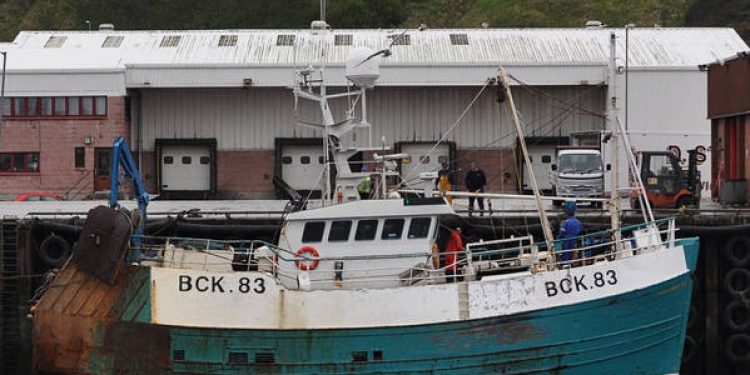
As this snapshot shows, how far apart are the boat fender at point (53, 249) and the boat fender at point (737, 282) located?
1353cm

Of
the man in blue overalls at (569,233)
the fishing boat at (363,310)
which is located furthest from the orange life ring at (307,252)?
the man in blue overalls at (569,233)

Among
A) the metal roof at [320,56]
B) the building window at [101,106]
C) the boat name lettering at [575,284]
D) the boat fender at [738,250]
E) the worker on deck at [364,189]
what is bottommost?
the boat name lettering at [575,284]

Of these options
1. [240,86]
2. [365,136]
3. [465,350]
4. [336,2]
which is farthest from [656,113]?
[336,2]

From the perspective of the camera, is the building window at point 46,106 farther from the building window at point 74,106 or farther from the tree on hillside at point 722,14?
the tree on hillside at point 722,14

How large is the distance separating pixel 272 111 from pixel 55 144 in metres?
7.37

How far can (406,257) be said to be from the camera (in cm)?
2070

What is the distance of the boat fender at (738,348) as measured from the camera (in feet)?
79.7

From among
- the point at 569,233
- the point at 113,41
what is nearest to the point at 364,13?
the point at 113,41

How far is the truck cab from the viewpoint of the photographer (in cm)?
3288

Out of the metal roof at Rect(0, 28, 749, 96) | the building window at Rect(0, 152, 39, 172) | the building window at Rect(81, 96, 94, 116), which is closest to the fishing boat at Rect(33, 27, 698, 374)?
the metal roof at Rect(0, 28, 749, 96)

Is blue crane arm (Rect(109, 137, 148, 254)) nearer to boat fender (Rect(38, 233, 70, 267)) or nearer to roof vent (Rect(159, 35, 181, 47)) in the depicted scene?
boat fender (Rect(38, 233, 70, 267))

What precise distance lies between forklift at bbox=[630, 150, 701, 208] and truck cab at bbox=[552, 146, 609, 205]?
1.50m

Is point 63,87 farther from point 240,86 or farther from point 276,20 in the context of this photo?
point 276,20

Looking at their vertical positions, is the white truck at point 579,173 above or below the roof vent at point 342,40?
below
